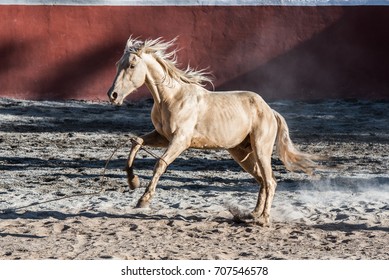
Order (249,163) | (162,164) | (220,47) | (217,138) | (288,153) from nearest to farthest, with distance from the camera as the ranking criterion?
(162,164) < (217,138) < (249,163) < (288,153) < (220,47)

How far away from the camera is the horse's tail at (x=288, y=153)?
32.2 ft

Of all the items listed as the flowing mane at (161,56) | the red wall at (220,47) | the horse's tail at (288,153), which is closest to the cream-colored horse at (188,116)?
the flowing mane at (161,56)

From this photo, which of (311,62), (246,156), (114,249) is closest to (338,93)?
Answer: (311,62)

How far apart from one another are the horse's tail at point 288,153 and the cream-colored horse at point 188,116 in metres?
0.22

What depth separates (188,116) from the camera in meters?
9.23

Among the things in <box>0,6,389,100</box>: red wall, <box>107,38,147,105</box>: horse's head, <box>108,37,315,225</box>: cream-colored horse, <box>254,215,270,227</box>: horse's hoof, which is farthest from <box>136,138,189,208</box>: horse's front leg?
<box>0,6,389,100</box>: red wall

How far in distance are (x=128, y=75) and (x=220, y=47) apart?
27.4 feet

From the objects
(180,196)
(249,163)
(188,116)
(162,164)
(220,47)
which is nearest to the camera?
(162,164)

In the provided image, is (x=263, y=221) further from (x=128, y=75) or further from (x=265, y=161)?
(x=128, y=75)

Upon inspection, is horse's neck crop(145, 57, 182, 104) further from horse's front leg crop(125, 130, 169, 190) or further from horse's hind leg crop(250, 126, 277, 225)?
horse's hind leg crop(250, 126, 277, 225)

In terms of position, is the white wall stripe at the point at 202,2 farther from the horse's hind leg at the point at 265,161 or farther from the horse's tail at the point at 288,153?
the horse's hind leg at the point at 265,161

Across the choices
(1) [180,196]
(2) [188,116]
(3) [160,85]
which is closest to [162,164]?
(2) [188,116]
